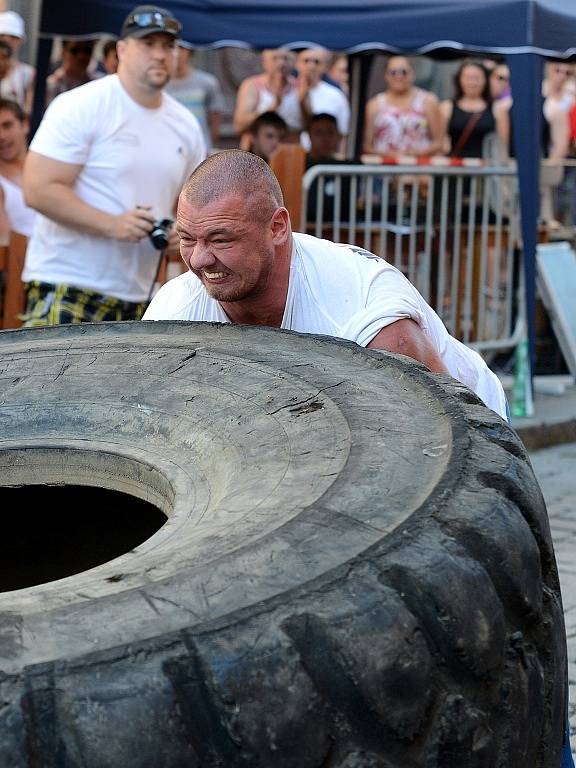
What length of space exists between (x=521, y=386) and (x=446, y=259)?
2.83 ft

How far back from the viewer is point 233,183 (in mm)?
2824

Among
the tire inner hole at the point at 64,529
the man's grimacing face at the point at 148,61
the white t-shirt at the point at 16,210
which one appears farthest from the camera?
the white t-shirt at the point at 16,210

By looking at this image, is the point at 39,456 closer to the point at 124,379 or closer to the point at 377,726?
the point at 124,379

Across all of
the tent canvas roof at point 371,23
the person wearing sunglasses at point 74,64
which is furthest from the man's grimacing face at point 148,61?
the person wearing sunglasses at point 74,64

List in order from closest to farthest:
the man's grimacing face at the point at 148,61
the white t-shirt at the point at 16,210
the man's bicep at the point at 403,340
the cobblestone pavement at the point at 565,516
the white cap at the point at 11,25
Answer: the man's bicep at the point at 403,340 < the cobblestone pavement at the point at 565,516 < the man's grimacing face at the point at 148,61 < the white t-shirt at the point at 16,210 < the white cap at the point at 11,25

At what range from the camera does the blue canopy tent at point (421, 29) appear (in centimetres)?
671

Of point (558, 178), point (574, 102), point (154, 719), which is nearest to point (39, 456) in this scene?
point (154, 719)

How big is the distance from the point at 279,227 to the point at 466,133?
696 cm

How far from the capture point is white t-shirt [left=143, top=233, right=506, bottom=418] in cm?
275

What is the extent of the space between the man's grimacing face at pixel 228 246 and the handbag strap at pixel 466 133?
6.98 m

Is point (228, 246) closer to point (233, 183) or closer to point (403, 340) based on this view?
point (233, 183)

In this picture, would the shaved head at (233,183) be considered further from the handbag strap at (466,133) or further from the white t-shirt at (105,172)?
the handbag strap at (466,133)

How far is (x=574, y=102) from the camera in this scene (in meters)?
11.5

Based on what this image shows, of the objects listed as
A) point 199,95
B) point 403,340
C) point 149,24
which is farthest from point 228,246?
point 199,95
